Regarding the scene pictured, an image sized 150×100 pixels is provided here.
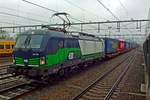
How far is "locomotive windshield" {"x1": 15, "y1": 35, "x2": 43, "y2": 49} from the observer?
11.2 metres

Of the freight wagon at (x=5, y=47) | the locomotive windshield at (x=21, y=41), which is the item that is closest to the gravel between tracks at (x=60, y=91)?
the locomotive windshield at (x=21, y=41)

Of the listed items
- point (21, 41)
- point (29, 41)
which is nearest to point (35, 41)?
point (29, 41)

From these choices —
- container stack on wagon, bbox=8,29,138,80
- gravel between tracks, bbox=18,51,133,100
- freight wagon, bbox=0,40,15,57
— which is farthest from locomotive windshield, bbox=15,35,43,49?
freight wagon, bbox=0,40,15,57

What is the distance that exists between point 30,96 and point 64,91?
1963mm

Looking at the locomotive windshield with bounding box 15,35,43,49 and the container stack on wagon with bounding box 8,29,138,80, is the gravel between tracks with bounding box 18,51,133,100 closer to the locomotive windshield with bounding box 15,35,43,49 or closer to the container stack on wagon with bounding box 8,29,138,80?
the container stack on wagon with bounding box 8,29,138,80

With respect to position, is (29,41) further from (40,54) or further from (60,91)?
(60,91)

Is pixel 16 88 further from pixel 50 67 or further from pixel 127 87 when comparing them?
pixel 127 87

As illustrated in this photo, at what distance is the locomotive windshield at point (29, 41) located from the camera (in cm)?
1122

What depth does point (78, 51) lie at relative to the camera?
626 inches

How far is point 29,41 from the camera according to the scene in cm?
1152

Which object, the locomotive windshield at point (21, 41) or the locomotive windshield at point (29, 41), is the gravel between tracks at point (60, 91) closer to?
the locomotive windshield at point (29, 41)

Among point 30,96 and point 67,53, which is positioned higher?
point 67,53

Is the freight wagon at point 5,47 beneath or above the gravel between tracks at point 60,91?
above

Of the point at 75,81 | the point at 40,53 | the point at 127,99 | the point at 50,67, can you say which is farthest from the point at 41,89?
the point at 127,99
